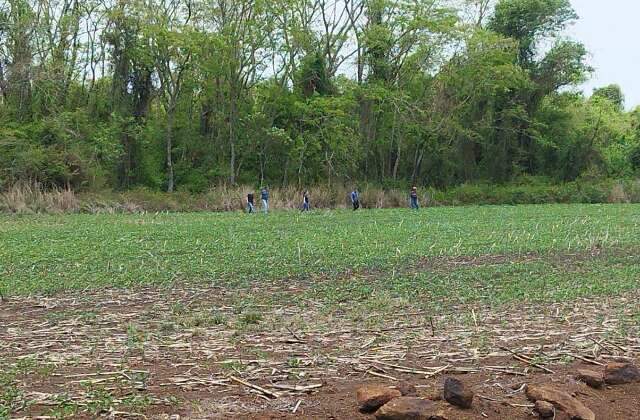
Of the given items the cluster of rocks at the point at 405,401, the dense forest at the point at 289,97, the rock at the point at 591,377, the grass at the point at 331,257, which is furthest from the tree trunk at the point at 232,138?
the cluster of rocks at the point at 405,401

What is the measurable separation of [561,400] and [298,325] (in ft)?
9.49

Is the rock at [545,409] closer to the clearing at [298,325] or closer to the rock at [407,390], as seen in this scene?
the clearing at [298,325]

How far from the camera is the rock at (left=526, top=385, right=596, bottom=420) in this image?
147 inches

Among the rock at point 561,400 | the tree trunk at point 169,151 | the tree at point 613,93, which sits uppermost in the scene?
the tree at point 613,93

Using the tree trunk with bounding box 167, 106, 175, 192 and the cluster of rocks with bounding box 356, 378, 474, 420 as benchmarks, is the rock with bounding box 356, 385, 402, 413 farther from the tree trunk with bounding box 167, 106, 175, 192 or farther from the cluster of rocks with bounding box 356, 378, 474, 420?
the tree trunk with bounding box 167, 106, 175, 192

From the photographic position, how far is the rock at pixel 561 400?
372 cm

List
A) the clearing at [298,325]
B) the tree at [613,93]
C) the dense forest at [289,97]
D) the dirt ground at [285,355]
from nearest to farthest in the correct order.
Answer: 1. the dirt ground at [285,355]
2. the clearing at [298,325]
3. the dense forest at [289,97]
4. the tree at [613,93]

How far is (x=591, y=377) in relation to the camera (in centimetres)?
431

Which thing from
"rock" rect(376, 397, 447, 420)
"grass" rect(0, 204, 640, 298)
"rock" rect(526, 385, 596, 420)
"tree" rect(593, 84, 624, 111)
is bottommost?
"grass" rect(0, 204, 640, 298)

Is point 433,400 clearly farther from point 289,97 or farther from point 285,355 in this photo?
point 289,97

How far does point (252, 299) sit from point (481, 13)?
4141 cm

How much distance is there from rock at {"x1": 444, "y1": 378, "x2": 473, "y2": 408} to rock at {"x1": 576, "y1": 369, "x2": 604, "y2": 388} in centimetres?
96

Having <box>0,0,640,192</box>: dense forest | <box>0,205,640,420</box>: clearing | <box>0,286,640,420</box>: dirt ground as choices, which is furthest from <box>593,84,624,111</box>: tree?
<box>0,286,640,420</box>: dirt ground

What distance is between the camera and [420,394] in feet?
13.2
